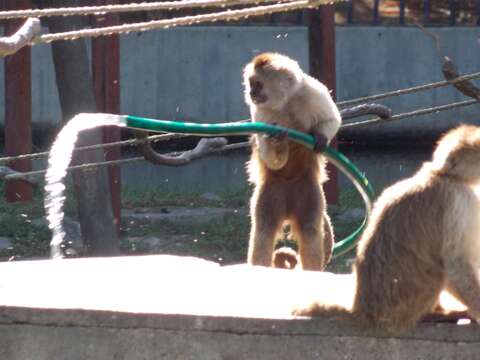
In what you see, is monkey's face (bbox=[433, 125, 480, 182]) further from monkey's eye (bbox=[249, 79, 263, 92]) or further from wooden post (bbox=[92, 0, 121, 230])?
wooden post (bbox=[92, 0, 121, 230])

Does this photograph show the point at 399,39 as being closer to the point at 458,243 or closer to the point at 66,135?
the point at 66,135

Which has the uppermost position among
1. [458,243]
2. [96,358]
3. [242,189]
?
[458,243]

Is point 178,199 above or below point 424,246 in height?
below

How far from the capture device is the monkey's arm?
20.2 ft

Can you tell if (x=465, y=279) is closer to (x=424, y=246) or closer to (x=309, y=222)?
(x=424, y=246)

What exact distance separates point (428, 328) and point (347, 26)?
730 cm

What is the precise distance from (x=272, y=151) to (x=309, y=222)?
0.46 meters

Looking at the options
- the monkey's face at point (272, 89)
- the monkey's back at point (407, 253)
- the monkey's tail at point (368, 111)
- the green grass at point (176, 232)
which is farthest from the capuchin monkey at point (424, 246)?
the green grass at point (176, 232)

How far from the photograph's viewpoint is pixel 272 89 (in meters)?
6.43

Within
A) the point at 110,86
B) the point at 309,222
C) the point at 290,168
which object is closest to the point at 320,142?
the point at 290,168

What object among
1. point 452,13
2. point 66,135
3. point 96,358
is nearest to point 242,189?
point 452,13

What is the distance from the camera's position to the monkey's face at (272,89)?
21.1 feet

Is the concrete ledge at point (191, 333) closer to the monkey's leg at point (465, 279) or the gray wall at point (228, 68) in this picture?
the monkey's leg at point (465, 279)

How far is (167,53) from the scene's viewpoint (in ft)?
36.8
